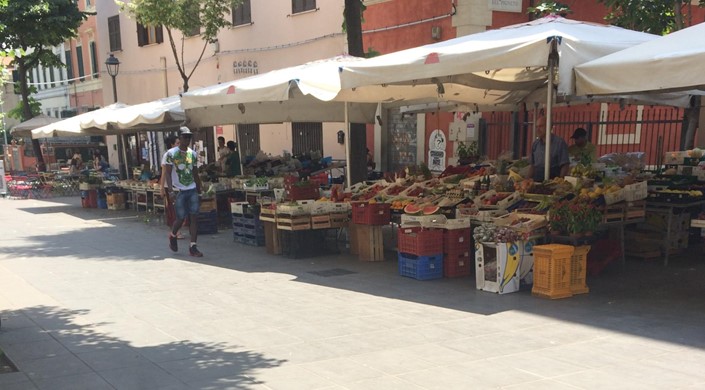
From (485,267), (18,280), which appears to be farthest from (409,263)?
(18,280)

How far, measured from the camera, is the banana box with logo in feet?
21.7

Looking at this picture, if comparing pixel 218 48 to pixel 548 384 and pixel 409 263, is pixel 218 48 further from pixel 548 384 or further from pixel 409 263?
pixel 548 384

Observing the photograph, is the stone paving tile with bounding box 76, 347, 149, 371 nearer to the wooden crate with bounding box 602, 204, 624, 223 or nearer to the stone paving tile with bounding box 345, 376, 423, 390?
the stone paving tile with bounding box 345, 376, 423, 390

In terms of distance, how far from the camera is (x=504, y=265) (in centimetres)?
662

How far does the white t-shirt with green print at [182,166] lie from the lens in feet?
30.7

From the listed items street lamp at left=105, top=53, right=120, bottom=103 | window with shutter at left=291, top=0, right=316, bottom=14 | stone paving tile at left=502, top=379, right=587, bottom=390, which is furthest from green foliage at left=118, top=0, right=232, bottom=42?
stone paving tile at left=502, top=379, right=587, bottom=390

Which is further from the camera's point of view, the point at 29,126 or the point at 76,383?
the point at 29,126

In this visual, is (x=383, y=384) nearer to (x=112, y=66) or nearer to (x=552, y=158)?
(x=552, y=158)

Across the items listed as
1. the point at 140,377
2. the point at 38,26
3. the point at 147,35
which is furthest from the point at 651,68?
the point at 147,35

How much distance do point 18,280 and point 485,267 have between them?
6.15 metres

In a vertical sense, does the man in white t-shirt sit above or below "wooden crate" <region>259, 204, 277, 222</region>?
above

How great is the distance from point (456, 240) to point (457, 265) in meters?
0.34

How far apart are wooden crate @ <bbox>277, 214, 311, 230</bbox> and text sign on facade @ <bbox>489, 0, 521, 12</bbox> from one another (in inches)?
324

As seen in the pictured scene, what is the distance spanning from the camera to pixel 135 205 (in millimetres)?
16531
